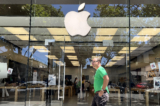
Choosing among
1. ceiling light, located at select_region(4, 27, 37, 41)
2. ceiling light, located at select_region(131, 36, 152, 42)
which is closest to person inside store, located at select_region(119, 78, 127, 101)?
ceiling light, located at select_region(131, 36, 152, 42)

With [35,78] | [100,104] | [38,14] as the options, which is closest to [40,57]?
[35,78]

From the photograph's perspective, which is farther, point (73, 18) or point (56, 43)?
point (56, 43)

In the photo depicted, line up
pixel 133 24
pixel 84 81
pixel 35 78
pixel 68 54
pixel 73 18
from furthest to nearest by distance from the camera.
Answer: pixel 68 54 → pixel 84 81 → pixel 35 78 → pixel 133 24 → pixel 73 18

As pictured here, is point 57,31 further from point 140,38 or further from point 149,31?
point 149,31

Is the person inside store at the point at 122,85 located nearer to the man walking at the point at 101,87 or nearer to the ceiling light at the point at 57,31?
the ceiling light at the point at 57,31

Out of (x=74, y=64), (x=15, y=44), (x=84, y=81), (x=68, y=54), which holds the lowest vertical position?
(x=84, y=81)

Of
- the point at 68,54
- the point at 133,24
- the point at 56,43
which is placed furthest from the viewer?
the point at 68,54

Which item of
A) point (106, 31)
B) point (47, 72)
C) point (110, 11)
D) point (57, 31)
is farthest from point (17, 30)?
point (110, 11)

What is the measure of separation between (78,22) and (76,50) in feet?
15.9

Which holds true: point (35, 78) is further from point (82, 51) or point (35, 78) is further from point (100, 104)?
point (100, 104)

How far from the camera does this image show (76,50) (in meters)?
8.62

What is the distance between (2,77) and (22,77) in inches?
42.8

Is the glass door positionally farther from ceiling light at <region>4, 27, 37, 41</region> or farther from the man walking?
the man walking

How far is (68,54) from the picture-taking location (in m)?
9.06
